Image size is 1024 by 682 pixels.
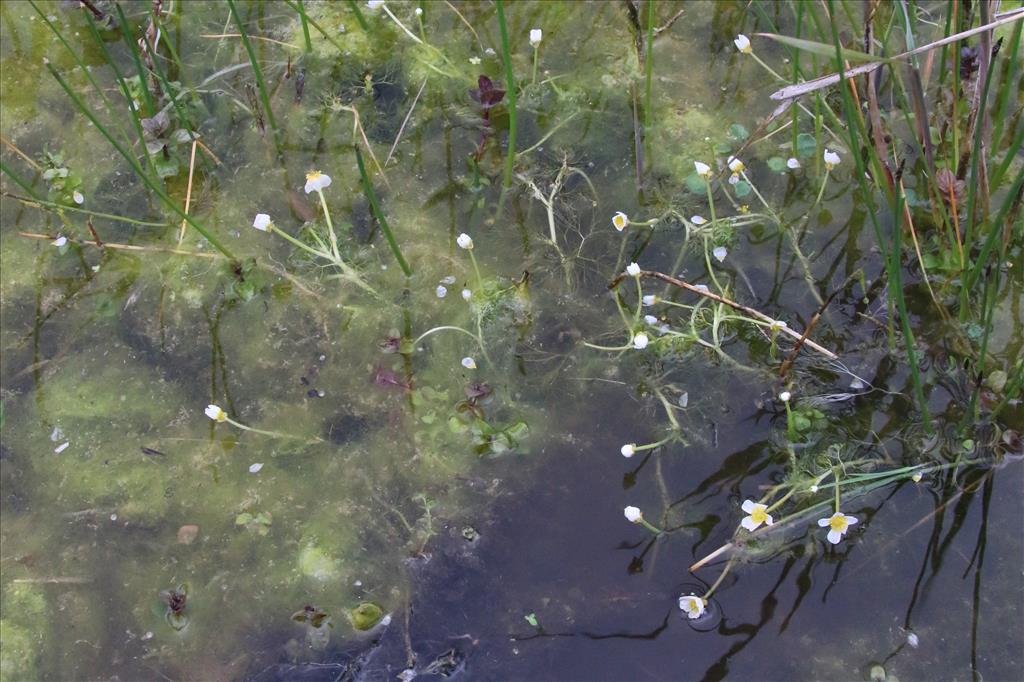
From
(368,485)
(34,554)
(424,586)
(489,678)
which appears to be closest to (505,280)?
(368,485)

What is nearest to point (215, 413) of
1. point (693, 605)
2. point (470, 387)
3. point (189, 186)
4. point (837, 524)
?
point (470, 387)

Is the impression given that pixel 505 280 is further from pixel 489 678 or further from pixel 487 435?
pixel 489 678

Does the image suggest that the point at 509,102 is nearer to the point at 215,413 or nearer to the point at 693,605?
the point at 215,413

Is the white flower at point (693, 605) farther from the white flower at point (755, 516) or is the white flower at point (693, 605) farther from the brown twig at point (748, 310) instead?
the brown twig at point (748, 310)

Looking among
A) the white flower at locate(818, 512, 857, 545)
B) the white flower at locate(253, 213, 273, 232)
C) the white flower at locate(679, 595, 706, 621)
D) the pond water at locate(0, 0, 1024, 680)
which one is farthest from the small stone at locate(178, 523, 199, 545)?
the white flower at locate(818, 512, 857, 545)

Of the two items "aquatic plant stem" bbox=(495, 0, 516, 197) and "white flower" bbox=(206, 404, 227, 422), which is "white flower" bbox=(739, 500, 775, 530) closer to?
"aquatic plant stem" bbox=(495, 0, 516, 197)

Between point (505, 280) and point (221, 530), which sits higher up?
point (505, 280)
